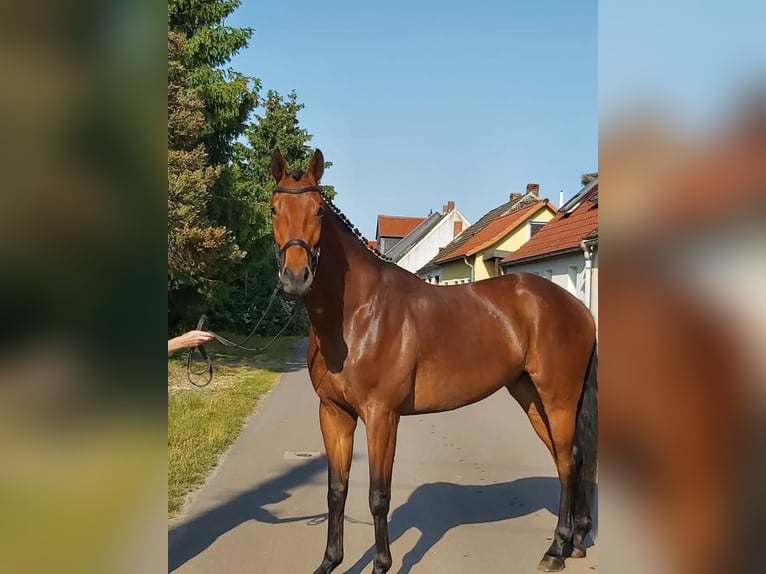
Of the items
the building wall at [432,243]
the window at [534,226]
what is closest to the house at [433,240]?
the building wall at [432,243]

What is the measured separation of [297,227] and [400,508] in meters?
2.72

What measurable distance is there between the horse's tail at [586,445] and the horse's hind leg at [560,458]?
0.19 ft

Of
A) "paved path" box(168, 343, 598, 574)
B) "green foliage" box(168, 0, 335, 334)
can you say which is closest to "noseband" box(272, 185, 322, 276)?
"paved path" box(168, 343, 598, 574)

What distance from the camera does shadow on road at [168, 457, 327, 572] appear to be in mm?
3563

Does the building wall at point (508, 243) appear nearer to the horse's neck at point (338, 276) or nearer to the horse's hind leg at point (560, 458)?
the horse's hind leg at point (560, 458)

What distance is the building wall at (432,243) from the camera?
4428 cm

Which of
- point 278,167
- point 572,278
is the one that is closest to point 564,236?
point 572,278

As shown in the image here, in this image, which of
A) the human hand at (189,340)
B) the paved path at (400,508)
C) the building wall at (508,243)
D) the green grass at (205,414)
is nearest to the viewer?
the human hand at (189,340)

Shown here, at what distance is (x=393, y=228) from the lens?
66.6m

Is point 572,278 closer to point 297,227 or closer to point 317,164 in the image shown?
point 317,164

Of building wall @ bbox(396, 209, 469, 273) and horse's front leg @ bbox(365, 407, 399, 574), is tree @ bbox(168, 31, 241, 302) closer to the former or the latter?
horse's front leg @ bbox(365, 407, 399, 574)

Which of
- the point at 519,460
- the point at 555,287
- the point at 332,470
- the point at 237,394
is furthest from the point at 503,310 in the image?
the point at 237,394

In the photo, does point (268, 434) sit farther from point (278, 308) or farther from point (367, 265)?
point (278, 308)
